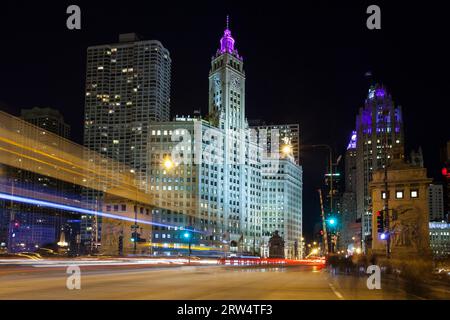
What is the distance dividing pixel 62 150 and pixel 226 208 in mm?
117641

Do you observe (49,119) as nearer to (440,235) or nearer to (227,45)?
(227,45)

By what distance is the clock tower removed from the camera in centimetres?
17388

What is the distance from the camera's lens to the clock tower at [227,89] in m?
174

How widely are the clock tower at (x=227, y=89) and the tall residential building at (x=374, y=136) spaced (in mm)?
42903

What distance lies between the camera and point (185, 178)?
160 meters

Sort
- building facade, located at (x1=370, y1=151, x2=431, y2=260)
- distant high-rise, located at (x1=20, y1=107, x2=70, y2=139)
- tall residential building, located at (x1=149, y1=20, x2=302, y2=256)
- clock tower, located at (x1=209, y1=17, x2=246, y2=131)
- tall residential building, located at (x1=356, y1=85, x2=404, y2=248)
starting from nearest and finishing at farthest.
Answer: building facade, located at (x1=370, y1=151, x2=431, y2=260), tall residential building, located at (x1=356, y1=85, x2=404, y2=248), distant high-rise, located at (x1=20, y1=107, x2=70, y2=139), tall residential building, located at (x1=149, y1=20, x2=302, y2=256), clock tower, located at (x1=209, y1=17, x2=246, y2=131)

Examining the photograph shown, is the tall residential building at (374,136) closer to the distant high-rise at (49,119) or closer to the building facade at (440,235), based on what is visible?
the building facade at (440,235)

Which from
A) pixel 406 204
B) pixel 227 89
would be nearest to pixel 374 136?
pixel 406 204

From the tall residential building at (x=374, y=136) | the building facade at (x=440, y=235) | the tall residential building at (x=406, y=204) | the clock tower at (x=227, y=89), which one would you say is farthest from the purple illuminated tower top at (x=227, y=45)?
the tall residential building at (x=406, y=204)

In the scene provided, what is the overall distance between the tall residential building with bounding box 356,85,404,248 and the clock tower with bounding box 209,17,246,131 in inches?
1689

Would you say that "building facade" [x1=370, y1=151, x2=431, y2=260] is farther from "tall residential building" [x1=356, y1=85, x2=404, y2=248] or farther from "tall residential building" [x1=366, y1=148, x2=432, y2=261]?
"tall residential building" [x1=356, y1=85, x2=404, y2=248]

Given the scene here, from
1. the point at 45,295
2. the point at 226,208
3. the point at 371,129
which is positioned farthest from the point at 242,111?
the point at 45,295

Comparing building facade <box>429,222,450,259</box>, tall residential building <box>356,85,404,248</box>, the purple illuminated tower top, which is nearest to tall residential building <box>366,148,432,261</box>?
tall residential building <box>356,85,404,248</box>
